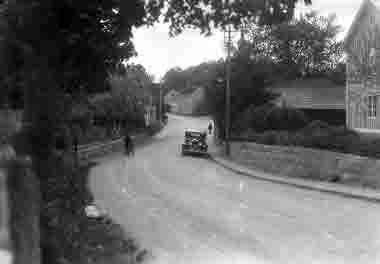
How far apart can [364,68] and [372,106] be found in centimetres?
595

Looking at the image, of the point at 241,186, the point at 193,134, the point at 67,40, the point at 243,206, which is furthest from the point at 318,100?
the point at 67,40

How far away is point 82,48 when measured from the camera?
30.1ft

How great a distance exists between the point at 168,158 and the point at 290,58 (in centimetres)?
3586

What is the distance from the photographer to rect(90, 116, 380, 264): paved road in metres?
9.30

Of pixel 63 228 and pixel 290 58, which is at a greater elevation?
pixel 290 58

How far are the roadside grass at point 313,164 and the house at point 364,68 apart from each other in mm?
3619

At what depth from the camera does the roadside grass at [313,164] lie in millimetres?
18633

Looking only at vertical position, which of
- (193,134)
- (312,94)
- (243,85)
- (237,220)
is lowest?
(237,220)

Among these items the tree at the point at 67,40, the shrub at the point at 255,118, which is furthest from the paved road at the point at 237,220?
the shrub at the point at 255,118

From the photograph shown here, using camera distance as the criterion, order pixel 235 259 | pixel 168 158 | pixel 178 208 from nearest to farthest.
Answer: pixel 235 259, pixel 178 208, pixel 168 158

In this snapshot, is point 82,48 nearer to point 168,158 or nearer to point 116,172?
point 116,172

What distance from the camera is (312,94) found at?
4344 cm

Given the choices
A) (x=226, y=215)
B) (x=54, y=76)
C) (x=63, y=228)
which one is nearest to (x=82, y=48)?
(x=54, y=76)

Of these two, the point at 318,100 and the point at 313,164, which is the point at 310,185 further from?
the point at 318,100
